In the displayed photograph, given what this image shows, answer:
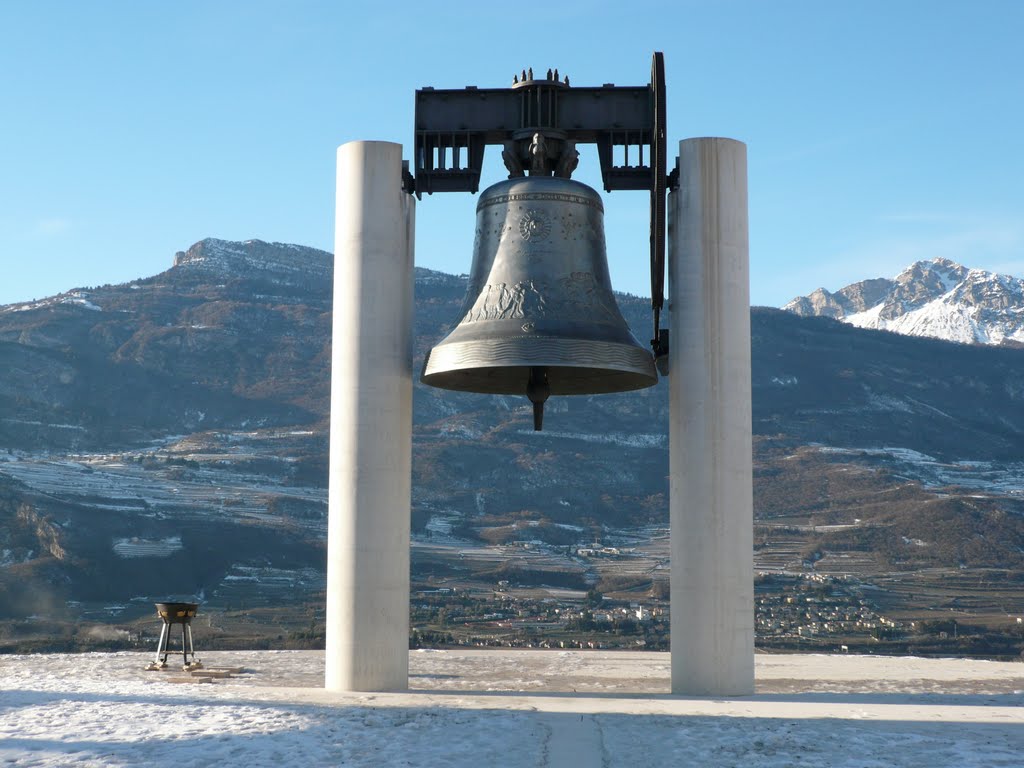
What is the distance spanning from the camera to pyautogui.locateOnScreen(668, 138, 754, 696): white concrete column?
16.1 m

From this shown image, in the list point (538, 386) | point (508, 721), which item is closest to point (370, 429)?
point (538, 386)

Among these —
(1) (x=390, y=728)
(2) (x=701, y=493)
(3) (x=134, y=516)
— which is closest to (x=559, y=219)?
(2) (x=701, y=493)

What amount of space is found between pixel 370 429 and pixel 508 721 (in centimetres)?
465

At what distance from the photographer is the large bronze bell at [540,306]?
49.4 ft

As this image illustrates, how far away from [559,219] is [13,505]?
7566 inches

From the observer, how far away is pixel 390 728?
1317 cm

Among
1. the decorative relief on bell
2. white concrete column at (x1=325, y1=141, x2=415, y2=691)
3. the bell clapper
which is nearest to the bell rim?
the bell clapper

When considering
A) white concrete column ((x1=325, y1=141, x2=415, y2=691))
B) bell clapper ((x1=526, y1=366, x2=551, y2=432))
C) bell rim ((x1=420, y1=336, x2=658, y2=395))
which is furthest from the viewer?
white concrete column ((x1=325, y1=141, x2=415, y2=691))

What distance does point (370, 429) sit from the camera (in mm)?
16594

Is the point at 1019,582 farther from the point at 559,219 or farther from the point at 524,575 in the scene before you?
the point at 559,219

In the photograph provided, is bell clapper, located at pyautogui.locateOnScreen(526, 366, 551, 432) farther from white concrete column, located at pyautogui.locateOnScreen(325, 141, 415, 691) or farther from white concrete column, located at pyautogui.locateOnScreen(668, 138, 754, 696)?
white concrete column, located at pyautogui.locateOnScreen(325, 141, 415, 691)

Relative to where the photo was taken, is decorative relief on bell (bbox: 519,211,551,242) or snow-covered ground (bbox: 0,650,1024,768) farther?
decorative relief on bell (bbox: 519,211,551,242)

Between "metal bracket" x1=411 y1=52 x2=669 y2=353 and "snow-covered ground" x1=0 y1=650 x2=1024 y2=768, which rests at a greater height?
"metal bracket" x1=411 y1=52 x2=669 y2=353

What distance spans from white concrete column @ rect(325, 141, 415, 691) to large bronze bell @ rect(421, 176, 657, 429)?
949mm
